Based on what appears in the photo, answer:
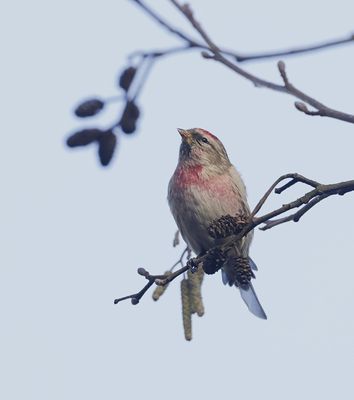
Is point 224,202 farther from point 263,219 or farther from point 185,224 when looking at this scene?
point 263,219

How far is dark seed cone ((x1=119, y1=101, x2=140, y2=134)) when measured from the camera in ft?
6.69

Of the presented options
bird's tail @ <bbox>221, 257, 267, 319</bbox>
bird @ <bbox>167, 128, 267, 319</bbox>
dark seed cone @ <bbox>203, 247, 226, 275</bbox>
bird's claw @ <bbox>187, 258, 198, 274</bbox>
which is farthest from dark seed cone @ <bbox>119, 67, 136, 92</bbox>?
bird's tail @ <bbox>221, 257, 267, 319</bbox>

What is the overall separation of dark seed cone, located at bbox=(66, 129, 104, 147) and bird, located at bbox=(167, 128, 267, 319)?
3.19 metres

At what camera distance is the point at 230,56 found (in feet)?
6.48

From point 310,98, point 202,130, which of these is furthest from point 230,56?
point 202,130

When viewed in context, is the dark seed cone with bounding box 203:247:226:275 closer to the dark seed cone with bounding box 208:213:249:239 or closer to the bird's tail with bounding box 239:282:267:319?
the dark seed cone with bounding box 208:213:249:239

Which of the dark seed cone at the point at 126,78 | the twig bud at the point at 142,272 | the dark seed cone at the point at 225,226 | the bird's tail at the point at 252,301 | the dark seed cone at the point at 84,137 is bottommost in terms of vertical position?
the dark seed cone at the point at 84,137

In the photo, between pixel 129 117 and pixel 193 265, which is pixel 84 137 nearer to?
pixel 129 117

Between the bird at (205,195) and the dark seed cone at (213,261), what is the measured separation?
1.24 metres

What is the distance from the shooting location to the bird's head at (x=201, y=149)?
19.0ft

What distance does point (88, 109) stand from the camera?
2154 millimetres

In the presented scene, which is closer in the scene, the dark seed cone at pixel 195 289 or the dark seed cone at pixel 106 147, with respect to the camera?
the dark seed cone at pixel 106 147

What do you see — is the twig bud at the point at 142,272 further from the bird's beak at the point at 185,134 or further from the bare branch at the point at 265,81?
the bird's beak at the point at 185,134

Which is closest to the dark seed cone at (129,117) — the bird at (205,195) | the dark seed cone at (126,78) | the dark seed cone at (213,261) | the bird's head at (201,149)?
the dark seed cone at (126,78)
